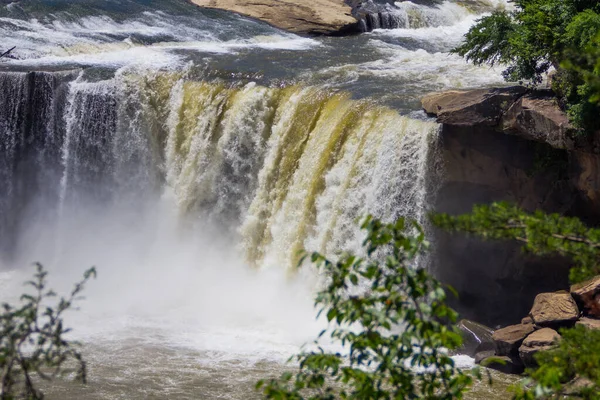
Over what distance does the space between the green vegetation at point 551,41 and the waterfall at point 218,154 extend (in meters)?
1.88

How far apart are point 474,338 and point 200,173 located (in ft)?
20.6

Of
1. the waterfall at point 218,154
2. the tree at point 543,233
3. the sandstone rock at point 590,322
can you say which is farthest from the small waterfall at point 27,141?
the tree at point 543,233

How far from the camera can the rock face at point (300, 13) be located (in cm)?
2303

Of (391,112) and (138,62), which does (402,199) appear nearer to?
(391,112)

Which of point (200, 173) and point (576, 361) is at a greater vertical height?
point (576, 361)

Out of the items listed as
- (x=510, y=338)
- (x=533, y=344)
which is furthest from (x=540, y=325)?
(x=533, y=344)

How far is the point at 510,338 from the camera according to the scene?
12148 mm

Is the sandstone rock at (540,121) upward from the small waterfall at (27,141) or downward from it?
upward

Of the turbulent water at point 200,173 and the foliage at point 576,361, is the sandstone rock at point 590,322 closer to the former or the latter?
the turbulent water at point 200,173

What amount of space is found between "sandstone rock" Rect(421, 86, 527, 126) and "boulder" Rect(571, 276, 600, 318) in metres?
2.49

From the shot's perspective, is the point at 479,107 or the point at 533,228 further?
the point at 479,107

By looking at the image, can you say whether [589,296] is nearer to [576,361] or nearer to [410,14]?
[576,361]

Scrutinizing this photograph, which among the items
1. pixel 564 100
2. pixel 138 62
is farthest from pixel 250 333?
pixel 138 62

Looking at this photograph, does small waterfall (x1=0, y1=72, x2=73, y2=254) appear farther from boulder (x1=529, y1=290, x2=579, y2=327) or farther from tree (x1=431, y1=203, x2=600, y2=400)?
tree (x1=431, y1=203, x2=600, y2=400)
